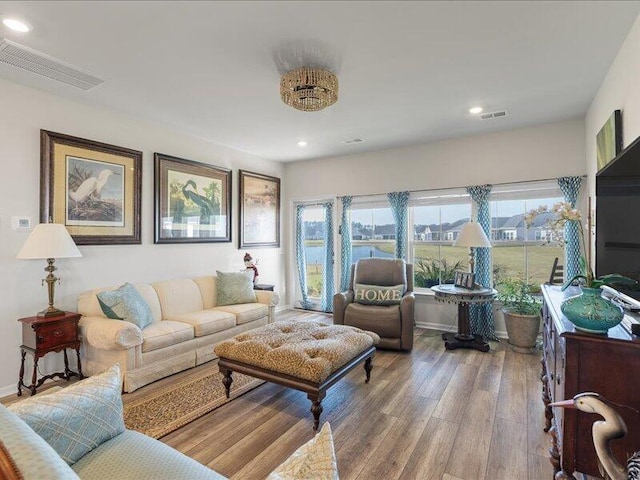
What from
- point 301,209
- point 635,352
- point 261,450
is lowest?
point 261,450

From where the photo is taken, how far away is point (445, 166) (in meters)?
4.75

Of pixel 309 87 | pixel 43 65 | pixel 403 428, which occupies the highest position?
pixel 43 65

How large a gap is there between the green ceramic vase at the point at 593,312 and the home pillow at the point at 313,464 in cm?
145

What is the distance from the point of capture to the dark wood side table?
2.79 metres

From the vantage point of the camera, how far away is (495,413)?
99.0 inches

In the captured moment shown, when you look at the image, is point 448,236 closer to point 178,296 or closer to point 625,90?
point 625,90

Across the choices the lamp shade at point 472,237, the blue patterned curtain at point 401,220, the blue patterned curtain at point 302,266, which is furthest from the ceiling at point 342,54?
the blue patterned curtain at point 302,266

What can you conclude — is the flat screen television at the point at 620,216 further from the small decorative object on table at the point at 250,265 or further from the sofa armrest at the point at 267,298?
the small decorative object on table at the point at 250,265

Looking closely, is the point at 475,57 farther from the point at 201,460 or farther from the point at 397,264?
the point at 201,460

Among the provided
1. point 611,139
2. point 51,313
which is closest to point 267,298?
point 51,313

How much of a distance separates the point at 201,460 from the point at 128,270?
2.49 metres

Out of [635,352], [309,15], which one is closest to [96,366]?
[309,15]

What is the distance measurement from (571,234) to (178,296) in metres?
4.55

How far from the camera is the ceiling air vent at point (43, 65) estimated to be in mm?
2411
